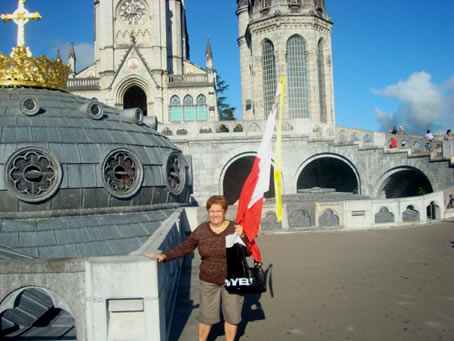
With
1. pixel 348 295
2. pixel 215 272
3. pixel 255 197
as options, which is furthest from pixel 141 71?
pixel 215 272

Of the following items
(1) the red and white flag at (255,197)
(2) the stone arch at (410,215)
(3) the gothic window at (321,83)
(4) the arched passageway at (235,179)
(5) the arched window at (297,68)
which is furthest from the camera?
(3) the gothic window at (321,83)

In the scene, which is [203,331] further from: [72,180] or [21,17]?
[21,17]

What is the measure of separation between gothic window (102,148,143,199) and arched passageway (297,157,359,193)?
2185 cm

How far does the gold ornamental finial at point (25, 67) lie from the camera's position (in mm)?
8758

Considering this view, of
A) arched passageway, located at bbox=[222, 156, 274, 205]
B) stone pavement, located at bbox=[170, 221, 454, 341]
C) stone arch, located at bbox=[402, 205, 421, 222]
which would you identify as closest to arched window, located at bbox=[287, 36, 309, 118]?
arched passageway, located at bbox=[222, 156, 274, 205]

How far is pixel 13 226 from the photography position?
272 inches

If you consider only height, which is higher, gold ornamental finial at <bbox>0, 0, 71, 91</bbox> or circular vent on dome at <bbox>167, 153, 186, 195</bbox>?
gold ornamental finial at <bbox>0, 0, 71, 91</bbox>

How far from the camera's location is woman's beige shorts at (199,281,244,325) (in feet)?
14.3

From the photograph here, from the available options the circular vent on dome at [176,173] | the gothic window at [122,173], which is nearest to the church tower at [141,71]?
the circular vent on dome at [176,173]

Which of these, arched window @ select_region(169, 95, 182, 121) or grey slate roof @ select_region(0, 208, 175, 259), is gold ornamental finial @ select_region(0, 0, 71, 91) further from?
arched window @ select_region(169, 95, 182, 121)

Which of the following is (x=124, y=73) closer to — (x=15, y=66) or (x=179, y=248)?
(x=15, y=66)

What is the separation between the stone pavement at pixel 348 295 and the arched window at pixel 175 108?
31679 millimetres

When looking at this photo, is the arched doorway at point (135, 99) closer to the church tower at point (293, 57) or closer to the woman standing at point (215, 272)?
the church tower at point (293, 57)

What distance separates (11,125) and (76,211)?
194 centimetres
